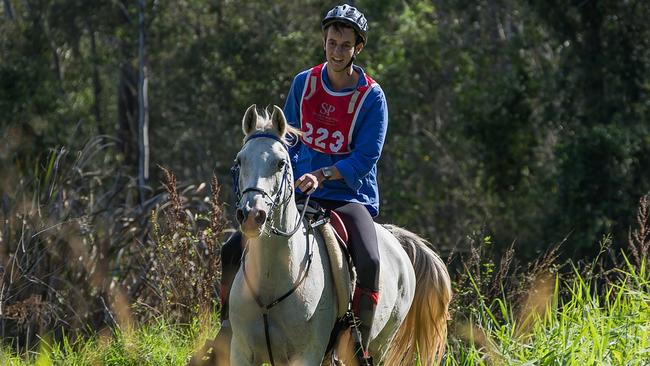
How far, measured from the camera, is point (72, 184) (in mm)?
12672

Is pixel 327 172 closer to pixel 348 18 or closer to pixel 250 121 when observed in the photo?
pixel 250 121

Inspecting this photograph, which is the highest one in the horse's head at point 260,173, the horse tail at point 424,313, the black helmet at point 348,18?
the black helmet at point 348,18

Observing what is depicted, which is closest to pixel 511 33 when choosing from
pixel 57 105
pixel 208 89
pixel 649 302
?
pixel 208 89

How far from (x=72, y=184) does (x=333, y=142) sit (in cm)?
599

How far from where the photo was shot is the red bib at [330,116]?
731cm

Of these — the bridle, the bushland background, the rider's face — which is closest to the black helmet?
the rider's face

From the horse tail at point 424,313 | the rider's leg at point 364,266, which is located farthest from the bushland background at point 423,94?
the rider's leg at point 364,266

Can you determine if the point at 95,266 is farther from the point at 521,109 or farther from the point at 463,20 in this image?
the point at 463,20

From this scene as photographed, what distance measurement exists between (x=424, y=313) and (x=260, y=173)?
266 cm

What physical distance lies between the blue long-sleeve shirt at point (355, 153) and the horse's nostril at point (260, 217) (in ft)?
4.47

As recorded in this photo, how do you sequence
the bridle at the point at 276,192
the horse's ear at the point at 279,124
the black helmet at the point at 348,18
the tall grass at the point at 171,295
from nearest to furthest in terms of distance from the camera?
the bridle at the point at 276,192 → the horse's ear at the point at 279,124 → the black helmet at the point at 348,18 → the tall grass at the point at 171,295

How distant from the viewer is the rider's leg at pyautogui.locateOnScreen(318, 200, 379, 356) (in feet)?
23.2

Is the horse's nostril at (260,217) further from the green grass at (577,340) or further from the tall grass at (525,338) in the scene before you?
the green grass at (577,340)

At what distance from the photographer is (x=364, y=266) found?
7070mm
